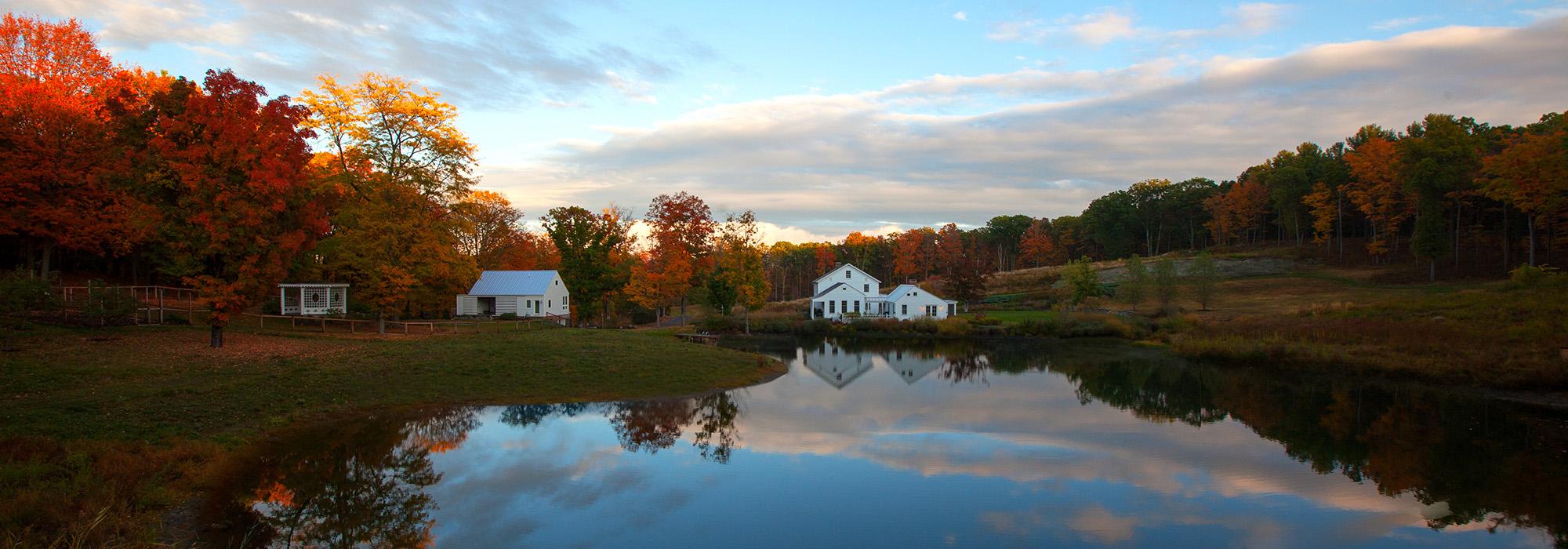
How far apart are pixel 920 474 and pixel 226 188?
23.4 metres

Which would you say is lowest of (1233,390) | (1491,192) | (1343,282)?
(1233,390)

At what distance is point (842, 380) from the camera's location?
29.8 meters

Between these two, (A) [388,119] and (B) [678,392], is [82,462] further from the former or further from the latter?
(A) [388,119]

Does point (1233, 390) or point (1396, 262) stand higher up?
point (1396, 262)

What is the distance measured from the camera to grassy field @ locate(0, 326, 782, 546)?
10.8 metres

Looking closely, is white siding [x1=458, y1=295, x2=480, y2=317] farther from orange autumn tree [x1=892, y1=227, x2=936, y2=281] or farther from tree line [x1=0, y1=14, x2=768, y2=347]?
orange autumn tree [x1=892, y1=227, x2=936, y2=281]

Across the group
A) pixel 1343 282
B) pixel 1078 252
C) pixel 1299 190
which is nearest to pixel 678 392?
pixel 1343 282

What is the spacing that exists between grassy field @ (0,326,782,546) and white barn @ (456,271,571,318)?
1391 cm

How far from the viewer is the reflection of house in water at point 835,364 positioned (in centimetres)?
3059

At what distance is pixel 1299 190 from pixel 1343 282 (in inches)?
957

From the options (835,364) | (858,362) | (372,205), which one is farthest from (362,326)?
(858,362)

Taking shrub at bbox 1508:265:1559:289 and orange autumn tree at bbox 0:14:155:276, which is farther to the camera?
shrub at bbox 1508:265:1559:289

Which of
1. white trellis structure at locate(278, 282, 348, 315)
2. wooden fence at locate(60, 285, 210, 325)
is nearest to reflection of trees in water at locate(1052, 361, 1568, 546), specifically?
wooden fence at locate(60, 285, 210, 325)

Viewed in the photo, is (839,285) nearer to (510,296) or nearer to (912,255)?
(510,296)
